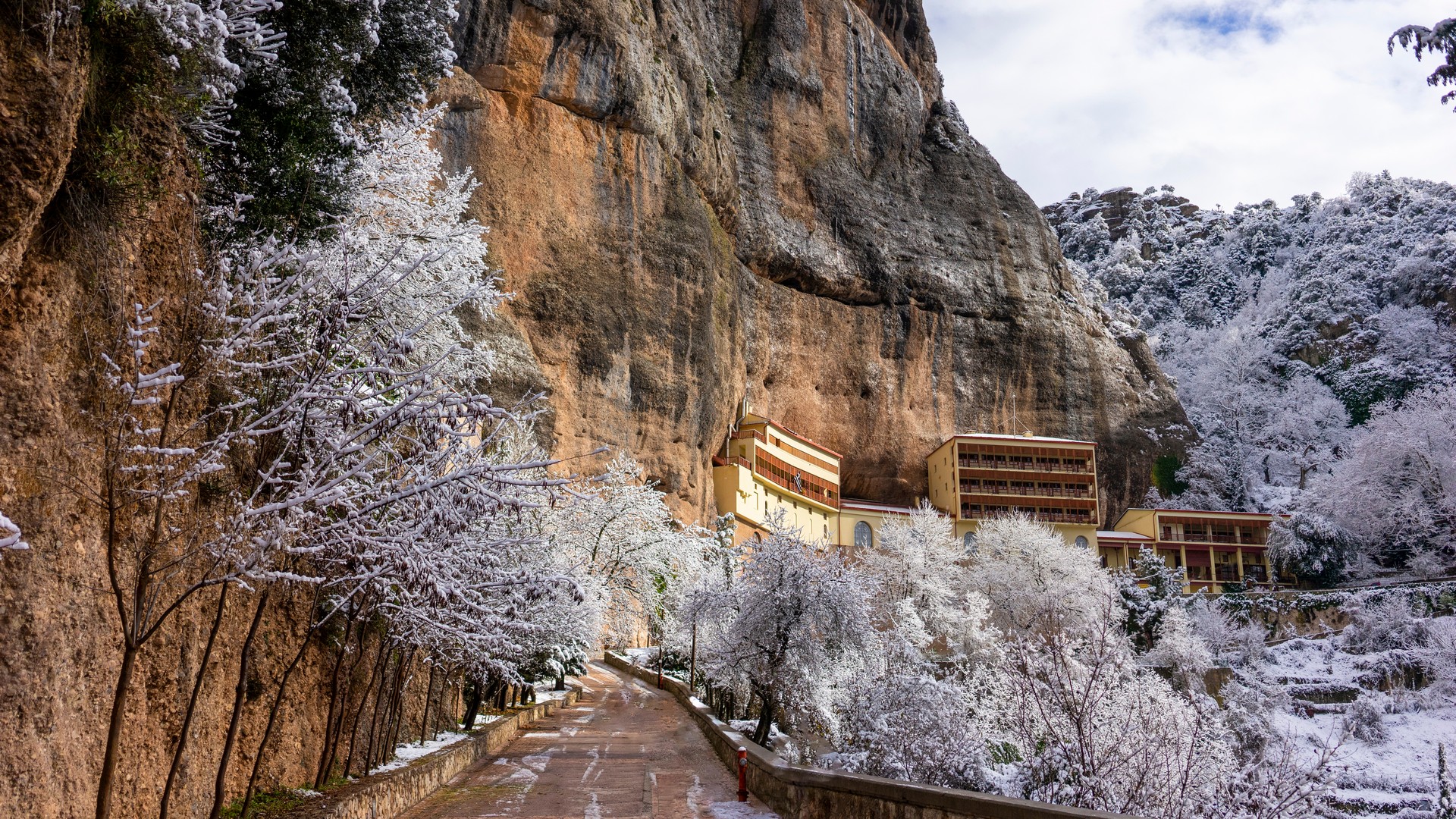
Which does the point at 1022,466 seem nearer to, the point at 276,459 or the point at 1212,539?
the point at 1212,539

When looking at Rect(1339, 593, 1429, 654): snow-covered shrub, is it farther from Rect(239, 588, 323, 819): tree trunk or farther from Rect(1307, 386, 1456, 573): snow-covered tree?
Rect(239, 588, 323, 819): tree trunk

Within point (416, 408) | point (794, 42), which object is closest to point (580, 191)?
point (794, 42)

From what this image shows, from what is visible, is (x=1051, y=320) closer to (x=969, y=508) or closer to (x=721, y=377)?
(x=969, y=508)

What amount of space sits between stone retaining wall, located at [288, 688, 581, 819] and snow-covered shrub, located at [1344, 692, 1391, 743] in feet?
105

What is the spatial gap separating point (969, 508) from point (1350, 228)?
62.9 meters

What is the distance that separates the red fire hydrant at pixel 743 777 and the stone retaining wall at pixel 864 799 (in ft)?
0.26

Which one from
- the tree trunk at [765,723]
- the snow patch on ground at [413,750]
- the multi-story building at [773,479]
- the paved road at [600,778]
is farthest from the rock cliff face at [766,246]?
the snow patch on ground at [413,750]

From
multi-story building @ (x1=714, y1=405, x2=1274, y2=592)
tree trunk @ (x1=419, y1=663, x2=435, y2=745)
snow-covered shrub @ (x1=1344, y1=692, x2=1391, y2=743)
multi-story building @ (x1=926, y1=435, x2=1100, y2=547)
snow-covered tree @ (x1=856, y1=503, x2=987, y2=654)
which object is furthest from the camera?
multi-story building @ (x1=926, y1=435, x2=1100, y2=547)

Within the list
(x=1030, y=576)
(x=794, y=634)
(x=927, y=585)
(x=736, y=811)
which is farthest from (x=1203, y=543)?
(x=736, y=811)

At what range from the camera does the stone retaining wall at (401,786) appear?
9.92 meters

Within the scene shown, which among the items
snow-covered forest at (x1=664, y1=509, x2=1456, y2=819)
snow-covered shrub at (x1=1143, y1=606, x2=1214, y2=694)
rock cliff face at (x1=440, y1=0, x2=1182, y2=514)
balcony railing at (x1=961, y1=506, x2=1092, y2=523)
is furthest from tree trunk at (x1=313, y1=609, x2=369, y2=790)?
balcony railing at (x1=961, y1=506, x2=1092, y2=523)

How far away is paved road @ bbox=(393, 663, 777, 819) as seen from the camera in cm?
1292

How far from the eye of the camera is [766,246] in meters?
66.0

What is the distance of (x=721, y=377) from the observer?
185 ft
